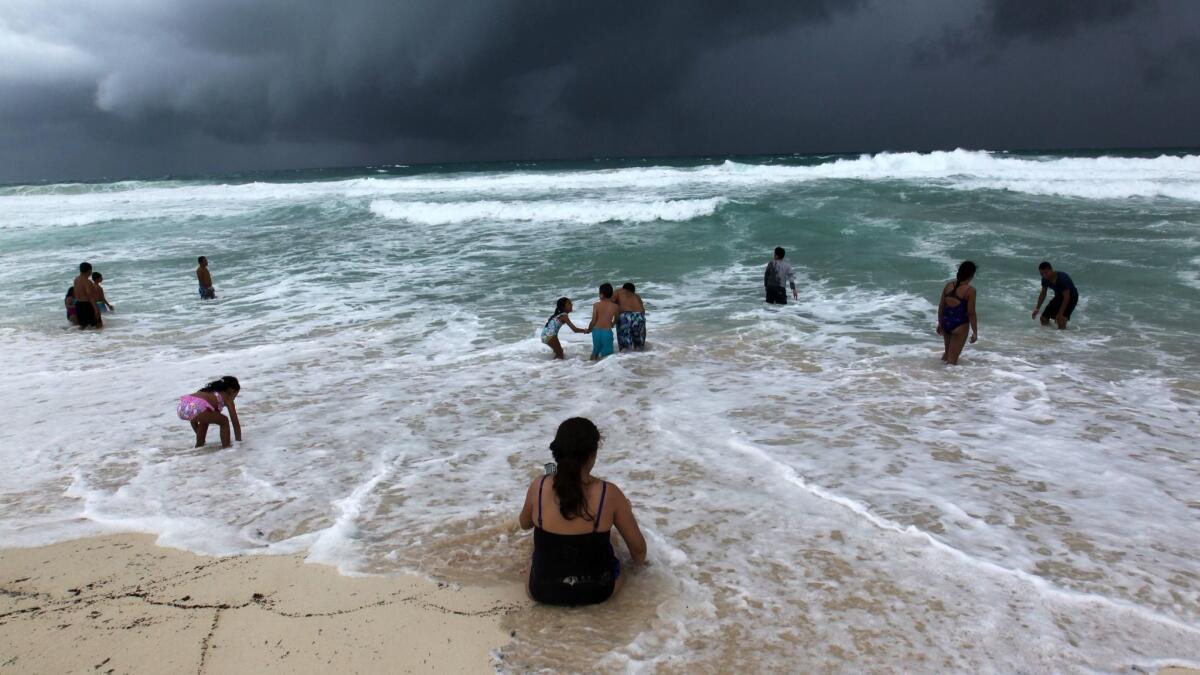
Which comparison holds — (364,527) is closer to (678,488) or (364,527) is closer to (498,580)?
(498,580)

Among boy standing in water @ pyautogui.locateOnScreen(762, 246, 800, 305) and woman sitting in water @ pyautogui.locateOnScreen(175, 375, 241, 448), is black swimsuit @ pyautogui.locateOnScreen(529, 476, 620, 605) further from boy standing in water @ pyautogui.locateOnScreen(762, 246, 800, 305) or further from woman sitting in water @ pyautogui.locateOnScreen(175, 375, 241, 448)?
boy standing in water @ pyautogui.locateOnScreen(762, 246, 800, 305)

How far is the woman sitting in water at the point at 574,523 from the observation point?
3.84m

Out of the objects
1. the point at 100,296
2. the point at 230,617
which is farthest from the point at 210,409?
the point at 100,296

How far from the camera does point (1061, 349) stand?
32.2ft

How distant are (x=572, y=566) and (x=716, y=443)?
2946 millimetres

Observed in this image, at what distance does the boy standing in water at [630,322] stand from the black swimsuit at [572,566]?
624cm

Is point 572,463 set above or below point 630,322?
above

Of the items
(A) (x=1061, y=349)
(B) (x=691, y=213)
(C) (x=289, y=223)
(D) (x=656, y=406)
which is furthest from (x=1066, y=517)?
(C) (x=289, y=223)

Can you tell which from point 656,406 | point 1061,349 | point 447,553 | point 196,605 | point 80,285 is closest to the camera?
point 196,605

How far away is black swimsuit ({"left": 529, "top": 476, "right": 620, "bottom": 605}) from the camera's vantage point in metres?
3.93

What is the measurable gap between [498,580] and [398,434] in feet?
10.4

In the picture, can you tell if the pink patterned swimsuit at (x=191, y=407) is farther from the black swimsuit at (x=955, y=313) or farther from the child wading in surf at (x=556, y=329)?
the black swimsuit at (x=955, y=313)

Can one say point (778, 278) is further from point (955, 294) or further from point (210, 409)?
point (210, 409)

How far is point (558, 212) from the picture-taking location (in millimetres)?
28797
